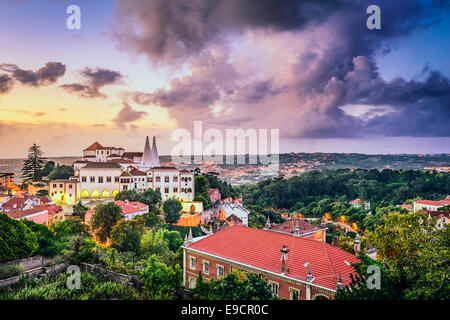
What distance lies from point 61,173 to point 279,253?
13.5 meters

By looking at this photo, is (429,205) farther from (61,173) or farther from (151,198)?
(61,173)

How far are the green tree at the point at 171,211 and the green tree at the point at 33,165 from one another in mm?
5702

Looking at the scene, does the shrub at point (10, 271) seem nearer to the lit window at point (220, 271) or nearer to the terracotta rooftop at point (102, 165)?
the lit window at point (220, 271)

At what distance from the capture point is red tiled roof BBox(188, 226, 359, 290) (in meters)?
5.36

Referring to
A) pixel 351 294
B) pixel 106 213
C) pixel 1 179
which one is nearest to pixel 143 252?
pixel 106 213

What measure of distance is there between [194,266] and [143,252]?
2776 mm

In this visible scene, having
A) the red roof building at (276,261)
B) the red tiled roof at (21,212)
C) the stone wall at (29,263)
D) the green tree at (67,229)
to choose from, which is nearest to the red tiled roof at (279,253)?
the red roof building at (276,261)

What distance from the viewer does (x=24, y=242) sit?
6473mm

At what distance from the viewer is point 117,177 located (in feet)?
50.1

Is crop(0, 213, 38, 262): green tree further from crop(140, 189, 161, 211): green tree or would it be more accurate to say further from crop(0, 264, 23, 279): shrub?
crop(140, 189, 161, 211): green tree

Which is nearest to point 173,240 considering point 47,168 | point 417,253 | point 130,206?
point 130,206

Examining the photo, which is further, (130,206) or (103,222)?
(130,206)
